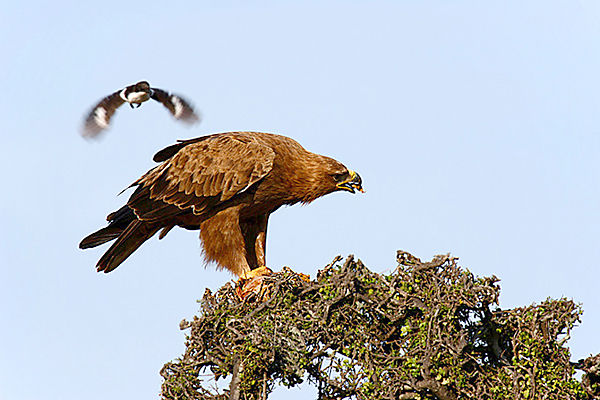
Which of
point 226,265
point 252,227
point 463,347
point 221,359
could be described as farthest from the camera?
point 252,227

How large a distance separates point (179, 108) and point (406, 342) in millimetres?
4634

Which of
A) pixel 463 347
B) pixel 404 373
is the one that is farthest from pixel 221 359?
pixel 463 347

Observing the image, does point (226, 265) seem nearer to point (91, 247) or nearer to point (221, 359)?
point (91, 247)

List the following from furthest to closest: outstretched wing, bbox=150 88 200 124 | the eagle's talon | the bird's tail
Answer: outstretched wing, bbox=150 88 200 124, the bird's tail, the eagle's talon

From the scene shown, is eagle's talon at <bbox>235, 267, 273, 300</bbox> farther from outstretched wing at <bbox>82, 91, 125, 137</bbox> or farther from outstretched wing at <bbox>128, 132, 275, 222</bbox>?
outstretched wing at <bbox>82, 91, 125, 137</bbox>

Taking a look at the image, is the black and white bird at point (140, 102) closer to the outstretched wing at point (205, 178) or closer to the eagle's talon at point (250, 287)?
the outstretched wing at point (205, 178)

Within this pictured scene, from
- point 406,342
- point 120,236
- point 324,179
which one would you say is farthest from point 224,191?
point 406,342

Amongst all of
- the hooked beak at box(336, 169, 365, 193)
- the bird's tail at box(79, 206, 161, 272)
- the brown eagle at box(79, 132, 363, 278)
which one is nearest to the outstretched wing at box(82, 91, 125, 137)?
the brown eagle at box(79, 132, 363, 278)

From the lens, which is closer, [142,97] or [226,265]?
[226,265]

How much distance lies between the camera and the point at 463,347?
212 inches

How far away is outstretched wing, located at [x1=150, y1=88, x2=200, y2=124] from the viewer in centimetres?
918

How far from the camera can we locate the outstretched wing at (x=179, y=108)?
9180 mm

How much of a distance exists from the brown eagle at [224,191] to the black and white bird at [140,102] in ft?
1.21

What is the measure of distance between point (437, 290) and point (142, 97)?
485 cm
